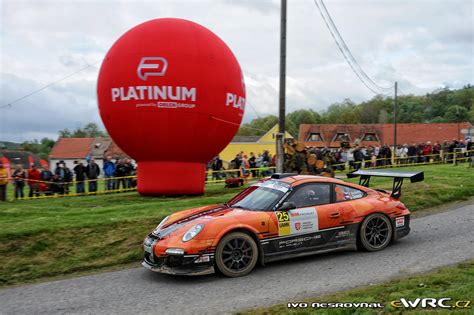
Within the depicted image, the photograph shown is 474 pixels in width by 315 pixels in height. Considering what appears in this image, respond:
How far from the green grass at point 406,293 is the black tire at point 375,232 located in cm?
174

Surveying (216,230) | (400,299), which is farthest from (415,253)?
(216,230)

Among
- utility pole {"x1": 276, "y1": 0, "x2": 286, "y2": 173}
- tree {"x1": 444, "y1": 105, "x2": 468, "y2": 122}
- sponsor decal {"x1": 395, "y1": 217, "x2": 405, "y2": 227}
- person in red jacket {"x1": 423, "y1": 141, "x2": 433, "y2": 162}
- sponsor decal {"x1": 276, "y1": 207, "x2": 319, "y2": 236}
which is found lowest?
sponsor decal {"x1": 395, "y1": 217, "x2": 405, "y2": 227}

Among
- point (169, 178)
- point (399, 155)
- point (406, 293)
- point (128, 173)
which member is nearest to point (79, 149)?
point (399, 155)

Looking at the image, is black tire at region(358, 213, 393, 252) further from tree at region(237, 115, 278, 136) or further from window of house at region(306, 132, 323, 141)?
tree at region(237, 115, 278, 136)

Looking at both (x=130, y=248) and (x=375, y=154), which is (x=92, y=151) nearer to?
(x=375, y=154)

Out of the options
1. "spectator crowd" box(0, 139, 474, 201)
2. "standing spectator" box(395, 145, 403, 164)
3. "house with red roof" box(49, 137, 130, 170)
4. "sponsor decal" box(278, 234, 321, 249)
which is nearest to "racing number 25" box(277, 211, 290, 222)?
"sponsor decal" box(278, 234, 321, 249)

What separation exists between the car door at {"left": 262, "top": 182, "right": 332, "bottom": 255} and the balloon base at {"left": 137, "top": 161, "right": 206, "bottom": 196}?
8.43m

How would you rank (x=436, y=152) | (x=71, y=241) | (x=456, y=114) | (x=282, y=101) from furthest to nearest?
(x=456, y=114)
(x=436, y=152)
(x=282, y=101)
(x=71, y=241)

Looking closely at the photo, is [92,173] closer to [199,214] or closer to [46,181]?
[46,181]

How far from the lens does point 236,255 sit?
23.3 ft

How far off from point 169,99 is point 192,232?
27.3 ft

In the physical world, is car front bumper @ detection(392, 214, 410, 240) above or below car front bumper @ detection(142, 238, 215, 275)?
above

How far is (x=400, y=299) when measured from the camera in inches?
208

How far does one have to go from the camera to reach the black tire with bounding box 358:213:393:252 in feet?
26.5
